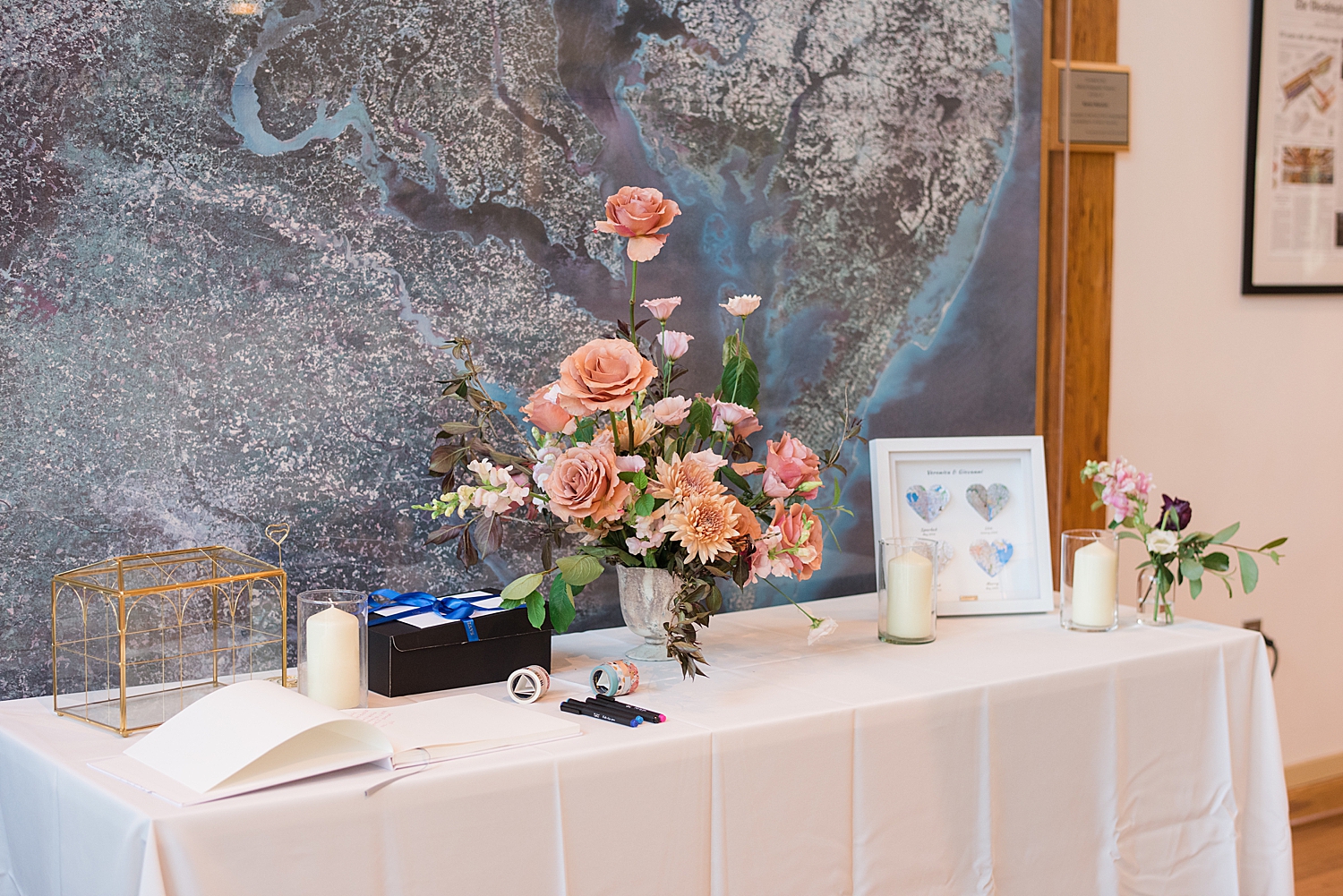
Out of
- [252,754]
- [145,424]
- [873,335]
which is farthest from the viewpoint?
[873,335]

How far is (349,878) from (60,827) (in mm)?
291

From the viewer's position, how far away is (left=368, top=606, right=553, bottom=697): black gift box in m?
1.41

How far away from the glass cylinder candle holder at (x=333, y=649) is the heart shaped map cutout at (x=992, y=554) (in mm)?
1025

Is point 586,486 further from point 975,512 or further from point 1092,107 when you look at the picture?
point 1092,107

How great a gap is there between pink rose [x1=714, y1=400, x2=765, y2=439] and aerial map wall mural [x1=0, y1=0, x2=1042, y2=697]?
33 cm

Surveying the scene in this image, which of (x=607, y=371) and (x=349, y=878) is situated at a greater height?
(x=607, y=371)

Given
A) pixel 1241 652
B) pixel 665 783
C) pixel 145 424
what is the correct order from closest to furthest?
pixel 665 783
pixel 145 424
pixel 1241 652

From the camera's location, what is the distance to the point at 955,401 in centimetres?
216

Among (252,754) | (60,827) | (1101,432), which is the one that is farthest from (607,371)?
(1101,432)

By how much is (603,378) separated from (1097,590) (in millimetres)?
880

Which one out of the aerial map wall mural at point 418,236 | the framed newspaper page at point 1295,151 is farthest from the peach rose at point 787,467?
the framed newspaper page at point 1295,151

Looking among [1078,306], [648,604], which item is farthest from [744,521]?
[1078,306]

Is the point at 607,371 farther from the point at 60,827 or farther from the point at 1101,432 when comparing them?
the point at 1101,432

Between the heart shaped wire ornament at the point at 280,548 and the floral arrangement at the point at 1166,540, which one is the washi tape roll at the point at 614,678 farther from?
the floral arrangement at the point at 1166,540
